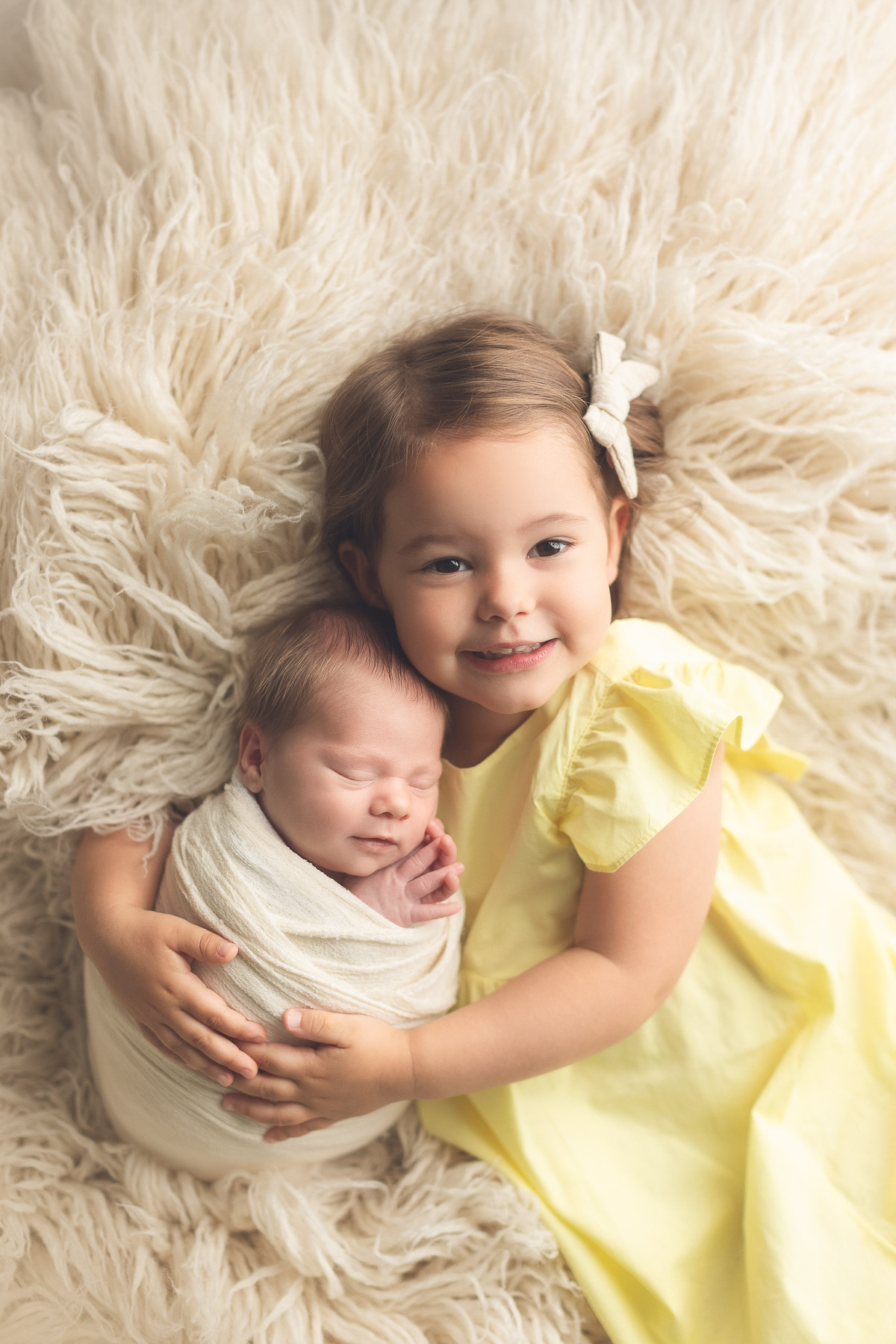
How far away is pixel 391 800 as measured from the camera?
1.00 m

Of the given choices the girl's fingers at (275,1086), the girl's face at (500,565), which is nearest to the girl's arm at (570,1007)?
the girl's fingers at (275,1086)

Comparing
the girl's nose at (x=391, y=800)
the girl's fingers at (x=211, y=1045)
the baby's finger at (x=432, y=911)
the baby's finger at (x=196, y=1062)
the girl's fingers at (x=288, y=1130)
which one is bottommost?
the girl's fingers at (x=288, y=1130)

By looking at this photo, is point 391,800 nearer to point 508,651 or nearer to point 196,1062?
point 508,651

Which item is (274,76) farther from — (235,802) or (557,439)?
(235,802)

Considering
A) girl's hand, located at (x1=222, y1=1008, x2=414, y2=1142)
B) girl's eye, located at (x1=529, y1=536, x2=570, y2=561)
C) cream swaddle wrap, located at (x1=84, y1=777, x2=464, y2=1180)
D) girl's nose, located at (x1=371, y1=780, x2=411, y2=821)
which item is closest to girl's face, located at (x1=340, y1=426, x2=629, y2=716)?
girl's eye, located at (x1=529, y1=536, x2=570, y2=561)

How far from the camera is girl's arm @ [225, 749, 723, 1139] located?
3.27ft

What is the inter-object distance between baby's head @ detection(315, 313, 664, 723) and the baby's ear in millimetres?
189

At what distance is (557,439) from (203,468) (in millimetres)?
378

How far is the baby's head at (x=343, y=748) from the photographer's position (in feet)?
3.29

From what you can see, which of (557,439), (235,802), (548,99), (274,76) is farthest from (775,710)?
(274,76)

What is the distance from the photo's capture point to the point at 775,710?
1.16 meters

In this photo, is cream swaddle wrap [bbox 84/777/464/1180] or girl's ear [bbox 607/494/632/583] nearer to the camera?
cream swaddle wrap [bbox 84/777/464/1180]

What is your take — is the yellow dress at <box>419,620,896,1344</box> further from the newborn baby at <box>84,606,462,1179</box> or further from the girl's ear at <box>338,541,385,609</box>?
the girl's ear at <box>338,541,385,609</box>

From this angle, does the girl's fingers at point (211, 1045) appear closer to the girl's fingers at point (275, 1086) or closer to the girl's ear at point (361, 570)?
the girl's fingers at point (275, 1086)
